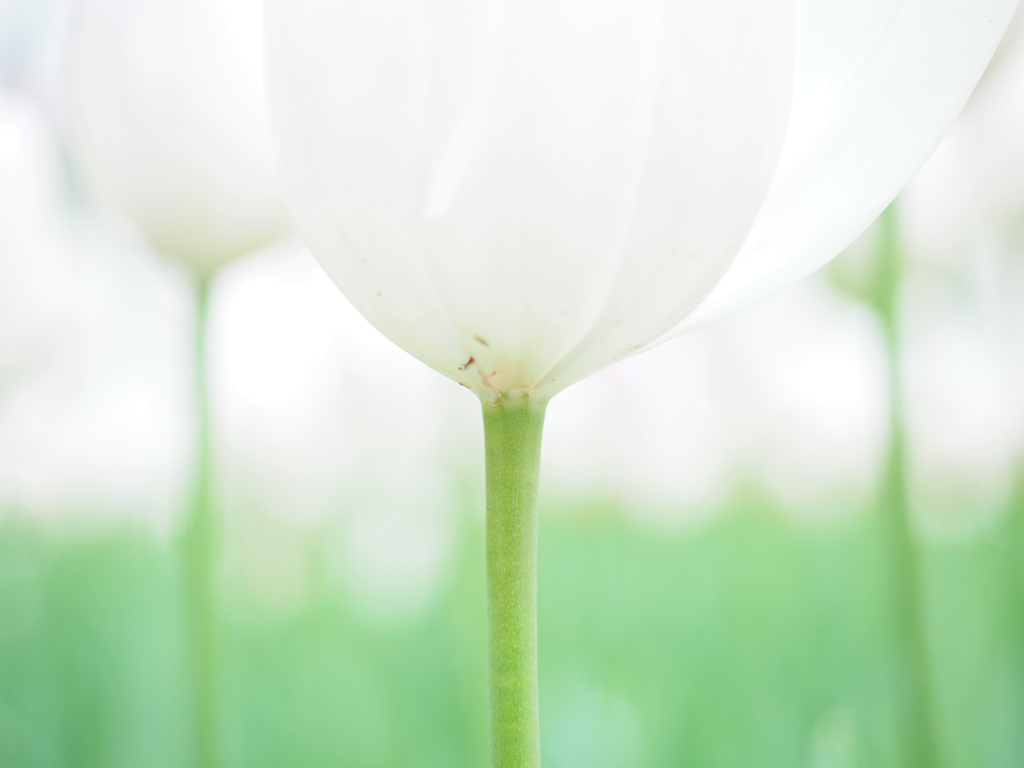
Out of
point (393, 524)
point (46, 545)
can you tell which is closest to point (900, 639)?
point (393, 524)

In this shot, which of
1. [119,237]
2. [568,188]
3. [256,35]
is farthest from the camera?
[119,237]

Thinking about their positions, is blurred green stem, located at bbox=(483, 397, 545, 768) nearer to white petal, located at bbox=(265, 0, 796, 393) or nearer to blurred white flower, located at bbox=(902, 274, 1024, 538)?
white petal, located at bbox=(265, 0, 796, 393)

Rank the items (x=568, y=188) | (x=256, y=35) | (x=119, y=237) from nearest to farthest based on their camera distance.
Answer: (x=568, y=188) < (x=256, y=35) < (x=119, y=237)

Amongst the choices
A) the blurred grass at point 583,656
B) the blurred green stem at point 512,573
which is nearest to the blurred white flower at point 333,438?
the blurred grass at point 583,656

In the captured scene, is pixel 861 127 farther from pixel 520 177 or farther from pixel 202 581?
pixel 202 581

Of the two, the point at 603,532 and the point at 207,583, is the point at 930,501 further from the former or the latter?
the point at 207,583

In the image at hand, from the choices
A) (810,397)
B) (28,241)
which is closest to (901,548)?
(810,397)
